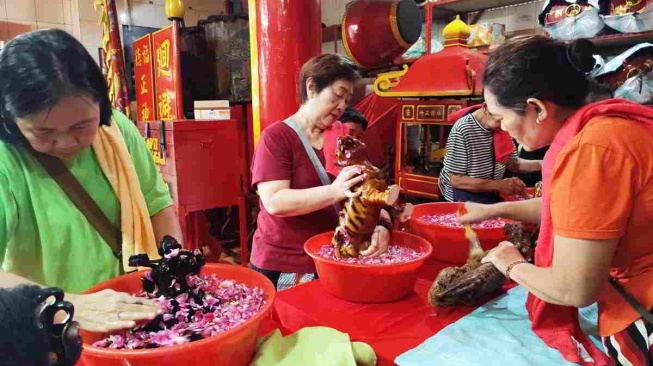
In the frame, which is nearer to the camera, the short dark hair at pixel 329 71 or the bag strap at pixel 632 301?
the bag strap at pixel 632 301

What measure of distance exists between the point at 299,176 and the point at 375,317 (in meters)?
0.53

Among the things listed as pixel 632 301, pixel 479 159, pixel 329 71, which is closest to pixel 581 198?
pixel 632 301

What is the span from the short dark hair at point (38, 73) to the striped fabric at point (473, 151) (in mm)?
1677

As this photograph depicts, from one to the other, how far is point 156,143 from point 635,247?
132 inches

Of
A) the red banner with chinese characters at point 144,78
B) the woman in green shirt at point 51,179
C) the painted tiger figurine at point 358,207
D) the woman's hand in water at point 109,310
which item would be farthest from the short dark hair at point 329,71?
the red banner with chinese characters at point 144,78

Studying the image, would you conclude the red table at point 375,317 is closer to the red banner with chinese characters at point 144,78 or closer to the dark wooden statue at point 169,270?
the dark wooden statue at point 169,270

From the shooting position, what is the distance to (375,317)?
1.01 meters

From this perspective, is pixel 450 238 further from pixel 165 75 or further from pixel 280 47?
pixel 165 75

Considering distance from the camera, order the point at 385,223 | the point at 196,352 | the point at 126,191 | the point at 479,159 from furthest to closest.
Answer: the point at 479,159 < the point at 385,223 < the point at 126,191 < the point at 196,352

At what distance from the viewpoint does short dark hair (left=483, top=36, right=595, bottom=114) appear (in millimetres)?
837

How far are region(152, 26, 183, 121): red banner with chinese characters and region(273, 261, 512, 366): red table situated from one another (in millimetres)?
2800

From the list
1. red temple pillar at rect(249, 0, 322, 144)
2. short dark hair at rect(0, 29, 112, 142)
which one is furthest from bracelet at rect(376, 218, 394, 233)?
red temple pillar at rect(249, 0, 322, 144)

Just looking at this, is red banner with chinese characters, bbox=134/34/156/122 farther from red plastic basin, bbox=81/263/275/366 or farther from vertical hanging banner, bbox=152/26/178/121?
red plastic basin, bbox=81/263/275/366

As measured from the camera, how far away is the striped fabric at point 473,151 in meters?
2.09
